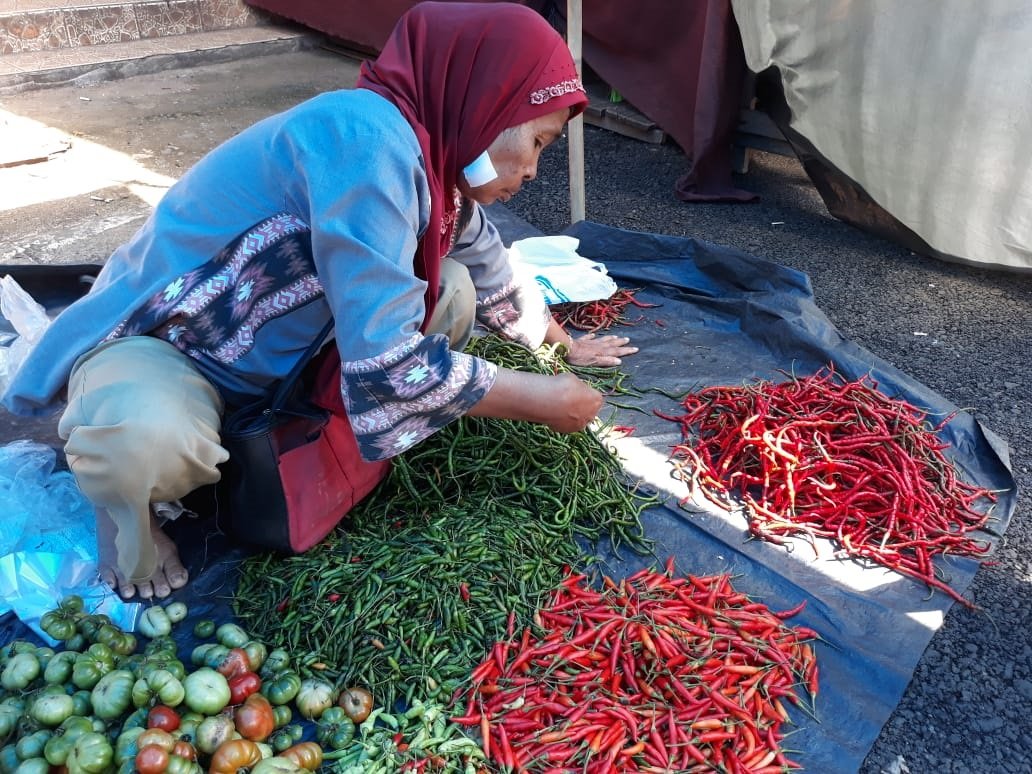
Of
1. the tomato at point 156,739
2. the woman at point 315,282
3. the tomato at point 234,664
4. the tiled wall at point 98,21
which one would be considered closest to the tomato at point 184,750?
the tomato at point 156,739

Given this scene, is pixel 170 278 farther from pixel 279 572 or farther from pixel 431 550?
pixel 431 550

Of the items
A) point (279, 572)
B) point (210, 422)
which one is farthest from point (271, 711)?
point (210, 422)

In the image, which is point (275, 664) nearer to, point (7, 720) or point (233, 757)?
point (233, 757)

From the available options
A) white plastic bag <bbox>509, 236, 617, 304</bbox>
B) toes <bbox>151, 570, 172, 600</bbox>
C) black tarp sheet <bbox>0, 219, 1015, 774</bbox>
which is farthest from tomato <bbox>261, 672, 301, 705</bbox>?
white plastic bag <bbox>509, 236, 617, 304</bbox>

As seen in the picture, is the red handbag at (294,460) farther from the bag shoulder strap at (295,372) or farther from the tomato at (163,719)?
the tomato at (163,719)

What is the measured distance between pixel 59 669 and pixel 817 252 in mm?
3806

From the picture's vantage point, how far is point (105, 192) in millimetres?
4754

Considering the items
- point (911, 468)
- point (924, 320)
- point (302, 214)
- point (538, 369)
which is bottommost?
point (924, 320)

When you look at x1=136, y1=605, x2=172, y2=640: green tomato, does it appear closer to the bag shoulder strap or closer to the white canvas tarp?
the bag shoulder strap

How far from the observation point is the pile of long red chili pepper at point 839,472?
2.36 meters

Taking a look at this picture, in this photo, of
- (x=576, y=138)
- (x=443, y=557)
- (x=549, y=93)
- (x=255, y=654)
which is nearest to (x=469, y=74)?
(x=549, y=93)

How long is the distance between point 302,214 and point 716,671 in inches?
53.8

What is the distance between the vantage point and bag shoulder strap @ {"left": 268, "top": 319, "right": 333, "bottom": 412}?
6.52ft

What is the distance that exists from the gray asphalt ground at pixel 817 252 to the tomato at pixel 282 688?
1.23 m
